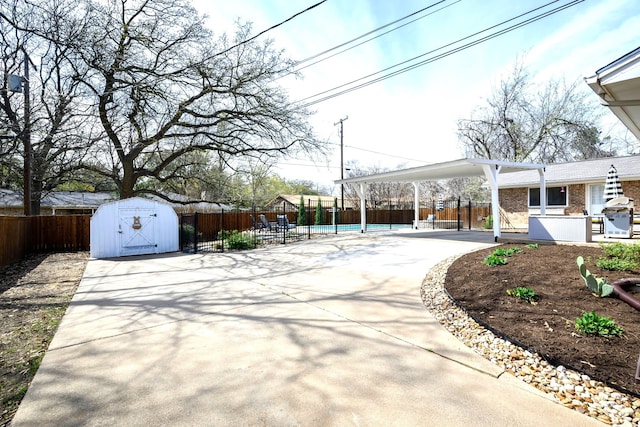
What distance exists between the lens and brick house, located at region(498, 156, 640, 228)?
13.0m

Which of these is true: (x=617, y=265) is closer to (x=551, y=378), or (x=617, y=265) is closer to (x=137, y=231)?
(x=551, y=378)

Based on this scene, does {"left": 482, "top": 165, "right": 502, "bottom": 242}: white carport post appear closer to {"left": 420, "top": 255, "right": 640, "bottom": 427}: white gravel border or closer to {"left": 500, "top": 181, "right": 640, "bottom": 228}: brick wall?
{"left": 500, "top": 181, "right": 640, "bottom": 228}: brick wall

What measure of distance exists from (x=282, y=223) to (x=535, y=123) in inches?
878

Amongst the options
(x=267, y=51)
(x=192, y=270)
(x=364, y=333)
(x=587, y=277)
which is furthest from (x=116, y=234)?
(x=587, y=277)

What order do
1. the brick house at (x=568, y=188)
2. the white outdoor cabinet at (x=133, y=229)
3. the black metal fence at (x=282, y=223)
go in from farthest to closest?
the brick house at (x=568, y=188), the black metal fence at (x=282, y=223), the white outdoor cabinet at (x=133, y=229)

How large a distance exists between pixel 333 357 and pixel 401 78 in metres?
9.05

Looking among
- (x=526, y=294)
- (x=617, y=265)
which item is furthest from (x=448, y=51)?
A: (x=526, y=294)

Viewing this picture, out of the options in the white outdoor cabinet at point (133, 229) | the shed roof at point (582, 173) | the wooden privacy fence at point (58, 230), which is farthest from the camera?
the shed roof at point (582, 173)

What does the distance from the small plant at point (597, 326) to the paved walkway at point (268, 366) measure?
3.43 ft

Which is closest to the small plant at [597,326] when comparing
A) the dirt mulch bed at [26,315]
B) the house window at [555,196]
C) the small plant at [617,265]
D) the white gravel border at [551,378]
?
the white gravel border at [551,378]

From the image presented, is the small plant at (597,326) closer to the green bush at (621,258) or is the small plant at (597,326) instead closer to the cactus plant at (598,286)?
the cactus plant at (598,286)

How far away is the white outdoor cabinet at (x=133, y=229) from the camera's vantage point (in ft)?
31.6

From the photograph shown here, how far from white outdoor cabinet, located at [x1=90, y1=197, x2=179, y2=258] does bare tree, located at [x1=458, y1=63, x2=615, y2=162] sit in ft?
81.7

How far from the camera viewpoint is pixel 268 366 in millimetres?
2754
